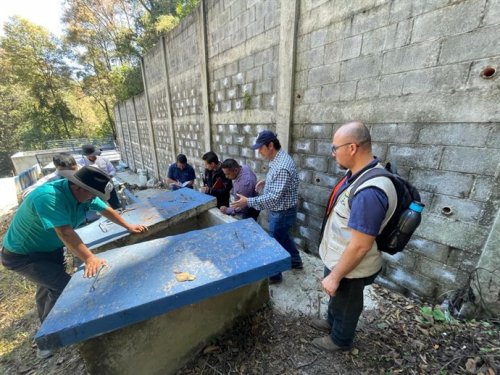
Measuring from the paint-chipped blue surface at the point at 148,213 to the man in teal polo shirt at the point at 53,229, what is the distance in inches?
5.4

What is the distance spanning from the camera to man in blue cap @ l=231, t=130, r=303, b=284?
2576mm

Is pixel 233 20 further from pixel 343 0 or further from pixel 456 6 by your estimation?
pixel 456 6

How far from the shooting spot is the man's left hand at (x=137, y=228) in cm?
244

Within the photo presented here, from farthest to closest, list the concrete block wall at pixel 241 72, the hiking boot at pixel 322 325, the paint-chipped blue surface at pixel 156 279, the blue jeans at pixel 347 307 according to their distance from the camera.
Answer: the concrete block wall at pixel 241 72
the hiking boot at pixel 322 325
the blue jeans at pixel 347 307
the paint-chipped blue surface at pixel 156 279

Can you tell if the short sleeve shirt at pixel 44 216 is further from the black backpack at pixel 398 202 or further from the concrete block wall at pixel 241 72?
the concrete block wall at pixel 241 72

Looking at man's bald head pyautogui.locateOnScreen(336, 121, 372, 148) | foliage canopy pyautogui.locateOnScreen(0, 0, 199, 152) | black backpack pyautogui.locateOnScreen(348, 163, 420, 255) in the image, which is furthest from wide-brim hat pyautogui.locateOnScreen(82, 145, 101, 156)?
foliage canopy pyautogui.locateOnScreen(0, 0, 199, 152)

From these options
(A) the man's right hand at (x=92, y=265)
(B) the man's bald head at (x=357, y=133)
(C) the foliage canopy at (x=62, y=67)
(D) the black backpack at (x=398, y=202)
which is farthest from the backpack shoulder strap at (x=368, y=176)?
(C) the foliage canopy at (x=62, y=67)

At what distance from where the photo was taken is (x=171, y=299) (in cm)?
142

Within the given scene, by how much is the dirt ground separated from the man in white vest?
0.18m

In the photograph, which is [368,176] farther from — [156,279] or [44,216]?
[44,216]

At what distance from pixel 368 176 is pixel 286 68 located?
2.45 metres

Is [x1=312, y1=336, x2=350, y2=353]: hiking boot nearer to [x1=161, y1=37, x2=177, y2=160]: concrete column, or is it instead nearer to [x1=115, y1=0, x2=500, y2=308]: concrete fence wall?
[x1=115, y1=0, x2=500, y2=308]: concrete fence wall

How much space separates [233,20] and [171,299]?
470 centimetres

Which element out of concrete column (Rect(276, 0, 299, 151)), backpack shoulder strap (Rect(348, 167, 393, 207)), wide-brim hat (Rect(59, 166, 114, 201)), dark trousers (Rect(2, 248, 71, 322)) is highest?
concrete column (Rect(276, 0, 299, 151))
